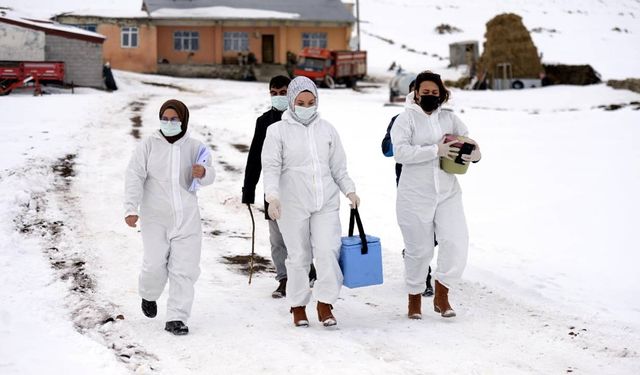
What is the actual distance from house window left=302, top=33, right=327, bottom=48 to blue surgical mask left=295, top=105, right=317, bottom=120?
142 feet

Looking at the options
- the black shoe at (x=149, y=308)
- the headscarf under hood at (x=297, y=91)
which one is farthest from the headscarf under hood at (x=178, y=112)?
the black shoe at (x=149, y=308)

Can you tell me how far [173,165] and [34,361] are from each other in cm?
171

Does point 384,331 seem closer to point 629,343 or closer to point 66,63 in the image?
point 629,343

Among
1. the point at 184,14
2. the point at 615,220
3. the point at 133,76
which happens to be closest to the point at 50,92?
the point at 133,76

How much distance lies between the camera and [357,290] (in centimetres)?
783

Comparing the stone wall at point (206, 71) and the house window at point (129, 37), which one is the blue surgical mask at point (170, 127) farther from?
the house window at point (129, 37)

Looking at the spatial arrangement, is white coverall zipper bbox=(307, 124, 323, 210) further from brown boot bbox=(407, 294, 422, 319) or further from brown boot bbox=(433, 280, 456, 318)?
brown boot bbox=(433, 280, 456, 318)

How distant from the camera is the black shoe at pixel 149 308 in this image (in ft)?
20.7

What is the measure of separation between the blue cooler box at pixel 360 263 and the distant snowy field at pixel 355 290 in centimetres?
38

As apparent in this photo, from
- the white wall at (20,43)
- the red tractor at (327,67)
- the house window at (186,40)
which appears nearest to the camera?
the white wall at (20,43)

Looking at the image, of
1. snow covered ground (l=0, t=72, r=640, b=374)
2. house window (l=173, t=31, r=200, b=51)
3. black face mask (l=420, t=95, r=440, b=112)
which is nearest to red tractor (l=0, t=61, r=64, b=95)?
snow covered ground (l=0, t=72, r=640, b=374)

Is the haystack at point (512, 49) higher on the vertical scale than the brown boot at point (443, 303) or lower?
higher

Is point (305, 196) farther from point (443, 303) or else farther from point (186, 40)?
point (186, 40)

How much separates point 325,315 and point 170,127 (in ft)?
5.79
